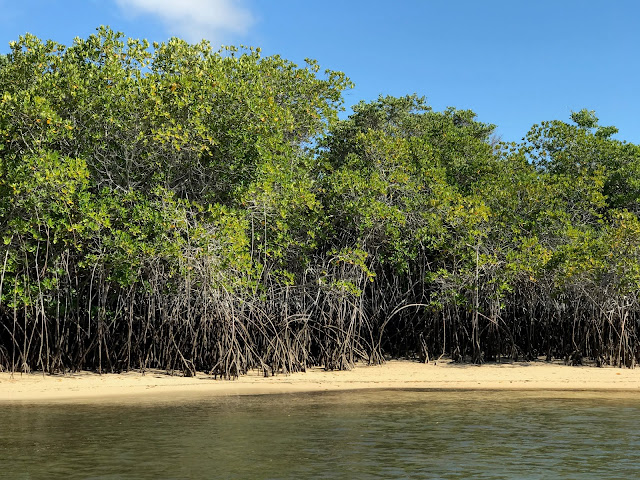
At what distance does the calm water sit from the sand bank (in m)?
1.20

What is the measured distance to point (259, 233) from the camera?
15047mm

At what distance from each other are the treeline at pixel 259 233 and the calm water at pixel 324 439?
9.70 feet

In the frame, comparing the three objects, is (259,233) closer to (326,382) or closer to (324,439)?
(326,382)

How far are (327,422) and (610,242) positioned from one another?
319 inches

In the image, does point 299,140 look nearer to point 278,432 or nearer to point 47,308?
point 47,308

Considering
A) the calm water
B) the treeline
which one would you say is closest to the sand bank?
the treeline

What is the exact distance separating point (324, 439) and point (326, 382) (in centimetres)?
569

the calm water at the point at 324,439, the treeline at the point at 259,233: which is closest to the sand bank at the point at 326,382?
the treeline at the point at 259,233

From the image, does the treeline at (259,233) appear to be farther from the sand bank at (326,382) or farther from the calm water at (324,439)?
the calm water at (324,439)

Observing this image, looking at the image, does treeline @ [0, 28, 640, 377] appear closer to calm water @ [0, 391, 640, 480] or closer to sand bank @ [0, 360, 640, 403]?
sand bank @ [0, 360, 640, 403]

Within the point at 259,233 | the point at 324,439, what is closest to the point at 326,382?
the point at 259,233

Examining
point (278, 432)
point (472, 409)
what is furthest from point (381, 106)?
point (278, 432)

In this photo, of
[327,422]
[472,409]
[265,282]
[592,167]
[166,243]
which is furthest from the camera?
[592,167]

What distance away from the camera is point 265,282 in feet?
49.7
